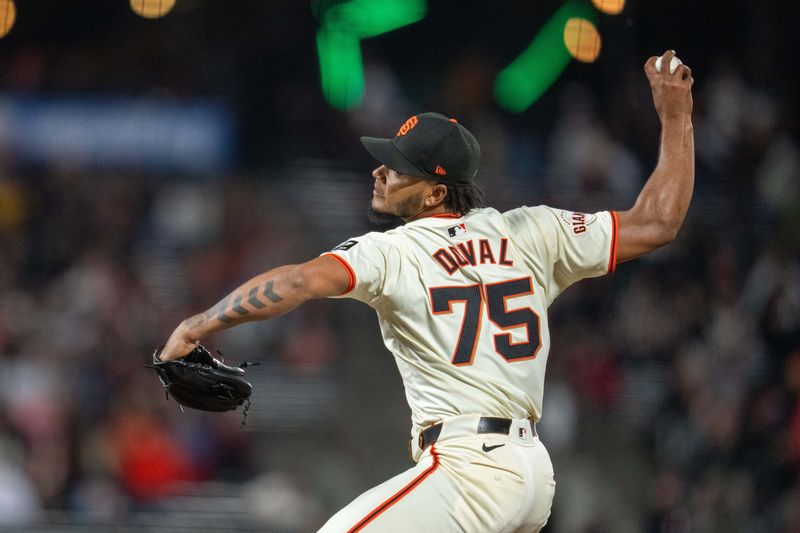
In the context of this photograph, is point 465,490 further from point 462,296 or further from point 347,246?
point 347,246

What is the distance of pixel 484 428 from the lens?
363cm

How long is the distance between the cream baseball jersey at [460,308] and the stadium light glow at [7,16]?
8.13 meters

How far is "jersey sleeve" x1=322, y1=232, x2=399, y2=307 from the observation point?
3531 millimetres

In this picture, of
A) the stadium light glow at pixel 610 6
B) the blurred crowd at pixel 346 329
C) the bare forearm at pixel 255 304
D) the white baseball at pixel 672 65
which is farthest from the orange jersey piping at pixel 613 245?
the stadium light glow at pixel 610 6

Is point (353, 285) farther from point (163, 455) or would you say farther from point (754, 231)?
point (754, 231)

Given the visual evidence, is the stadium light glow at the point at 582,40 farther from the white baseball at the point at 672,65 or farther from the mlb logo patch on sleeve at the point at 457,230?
the mlb logo patch on sleeve at the point at 457,230

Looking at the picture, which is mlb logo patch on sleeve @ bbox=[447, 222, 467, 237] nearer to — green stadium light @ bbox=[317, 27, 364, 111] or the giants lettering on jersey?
the giants lettering on jersey

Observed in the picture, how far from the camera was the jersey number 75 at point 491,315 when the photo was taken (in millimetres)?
3670

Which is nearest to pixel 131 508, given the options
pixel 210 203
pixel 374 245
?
pixel 210 203

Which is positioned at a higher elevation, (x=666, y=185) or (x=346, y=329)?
(x=666, y=185)

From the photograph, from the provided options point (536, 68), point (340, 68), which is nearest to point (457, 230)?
point (340, 68)

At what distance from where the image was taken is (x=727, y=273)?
1029cm

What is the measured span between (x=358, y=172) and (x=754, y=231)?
3.90 metres

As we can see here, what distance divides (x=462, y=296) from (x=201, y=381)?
2.99 feet
